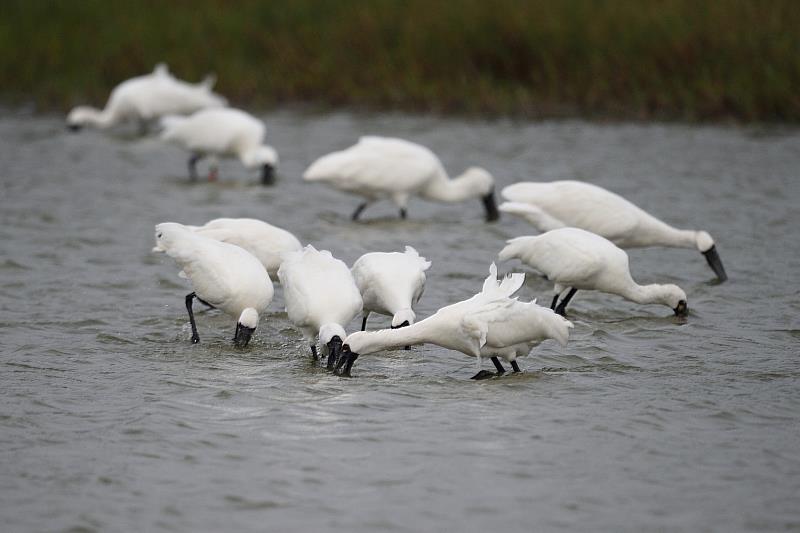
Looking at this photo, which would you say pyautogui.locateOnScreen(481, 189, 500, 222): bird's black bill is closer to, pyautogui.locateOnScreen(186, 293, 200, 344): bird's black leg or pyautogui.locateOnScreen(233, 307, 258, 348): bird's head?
pyautogui.locateOnScreen(186, 293, 200, 344): bird's black leg

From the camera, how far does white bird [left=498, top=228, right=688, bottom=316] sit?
9.27 meters

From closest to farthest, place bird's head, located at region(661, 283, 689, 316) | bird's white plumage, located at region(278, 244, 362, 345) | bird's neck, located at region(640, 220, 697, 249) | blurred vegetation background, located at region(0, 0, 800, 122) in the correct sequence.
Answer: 1. bird's white plumage, located at region(278, 244, 362, 345)
2. bird's head, located at region(661, 283, 689, 316)
3. bird's neck, located at region(640, 220, 697, 249)
4. blurred vegetation background, located at region(0, 0, 800, 122)

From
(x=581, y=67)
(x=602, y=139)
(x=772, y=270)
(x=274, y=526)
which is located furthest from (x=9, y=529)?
(x=581, y=67)

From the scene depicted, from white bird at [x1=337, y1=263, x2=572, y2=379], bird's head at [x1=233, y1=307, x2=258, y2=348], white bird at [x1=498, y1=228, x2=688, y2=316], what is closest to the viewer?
white bird at [x1=337, y1=263, x2=572, y2=379]

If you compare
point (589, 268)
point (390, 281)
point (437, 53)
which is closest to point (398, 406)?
point (390, 281)

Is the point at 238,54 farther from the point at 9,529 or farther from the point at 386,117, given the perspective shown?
the point at 9,529

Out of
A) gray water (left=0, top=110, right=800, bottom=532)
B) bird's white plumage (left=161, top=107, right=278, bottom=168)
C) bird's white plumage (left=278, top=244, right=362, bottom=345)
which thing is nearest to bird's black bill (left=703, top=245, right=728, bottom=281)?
gray water (left=0, top=110, right=800, bottom=532)

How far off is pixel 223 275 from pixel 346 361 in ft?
4.17

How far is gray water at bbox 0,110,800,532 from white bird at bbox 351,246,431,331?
1.07 feet

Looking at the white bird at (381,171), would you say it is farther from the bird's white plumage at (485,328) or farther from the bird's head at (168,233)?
the bird's white plumage at (485,328)

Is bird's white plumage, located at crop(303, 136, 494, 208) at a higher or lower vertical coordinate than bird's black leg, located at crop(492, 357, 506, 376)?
higher

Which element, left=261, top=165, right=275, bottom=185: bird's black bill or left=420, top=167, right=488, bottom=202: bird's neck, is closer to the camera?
left=420, top=167, right=488, bottom=202: bird's neck

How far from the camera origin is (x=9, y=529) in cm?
541

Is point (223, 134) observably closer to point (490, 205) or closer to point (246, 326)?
point (490, 205)
